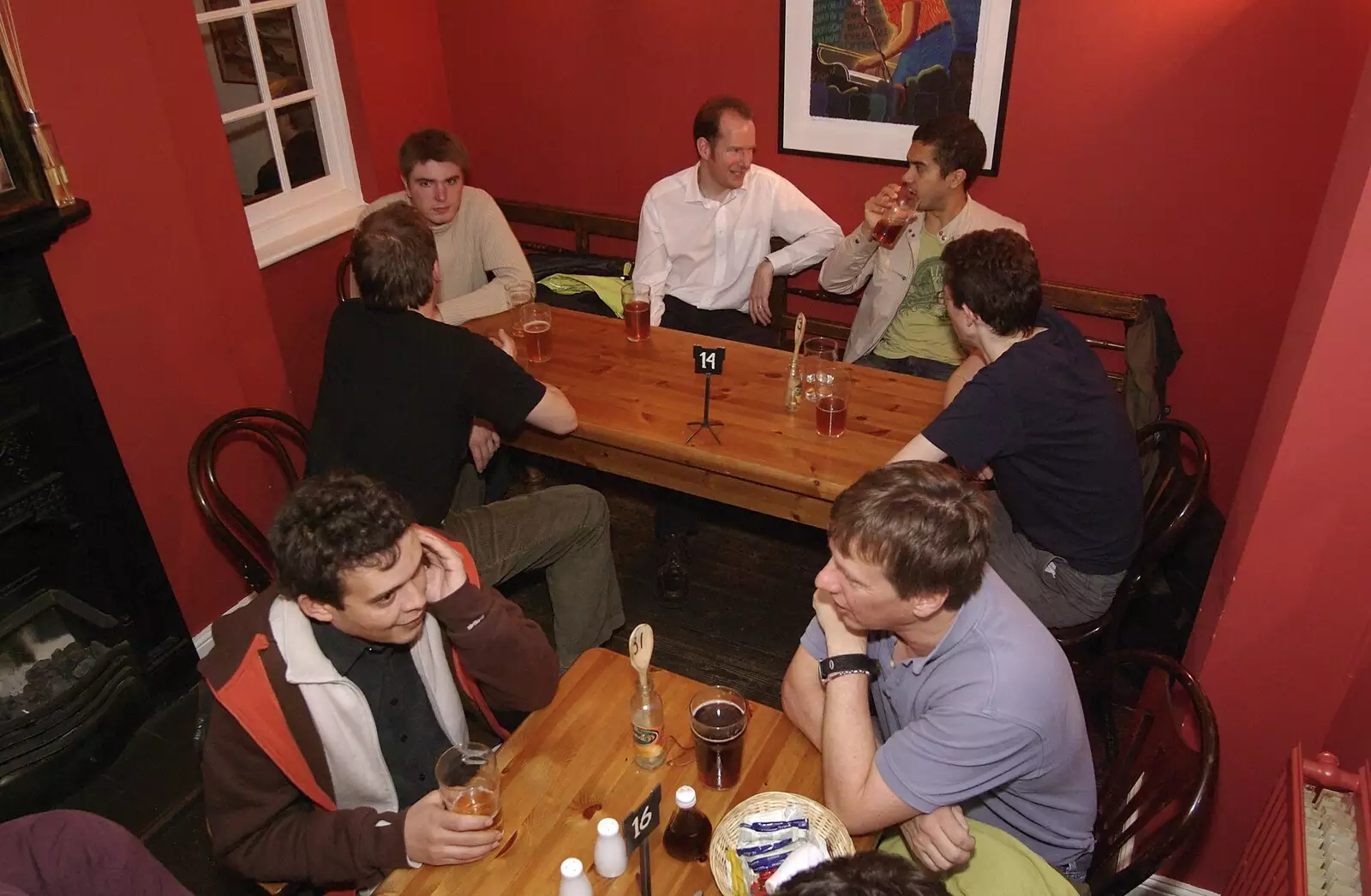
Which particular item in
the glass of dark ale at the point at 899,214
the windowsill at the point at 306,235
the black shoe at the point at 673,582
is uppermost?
the glass of dark ale at the point at 899,214

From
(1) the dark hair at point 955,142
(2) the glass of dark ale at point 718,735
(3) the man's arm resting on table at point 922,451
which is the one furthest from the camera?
(1) the dark hair at point 955,142

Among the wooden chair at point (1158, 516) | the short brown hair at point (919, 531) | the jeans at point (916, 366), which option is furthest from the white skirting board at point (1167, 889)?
the jeans at point (916, 366)

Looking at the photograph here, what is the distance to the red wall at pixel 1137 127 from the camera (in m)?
3.20

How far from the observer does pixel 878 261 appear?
3.66m

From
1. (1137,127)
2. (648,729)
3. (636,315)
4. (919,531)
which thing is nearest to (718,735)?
(648,729)

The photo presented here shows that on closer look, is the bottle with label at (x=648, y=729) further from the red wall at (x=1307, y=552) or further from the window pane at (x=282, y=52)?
the window pane at (x=282, y=52)

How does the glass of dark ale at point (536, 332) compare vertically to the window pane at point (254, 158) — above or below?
below

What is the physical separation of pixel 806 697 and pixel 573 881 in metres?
0.54

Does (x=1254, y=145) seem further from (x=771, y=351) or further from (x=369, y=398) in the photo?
(x=369, y=398)

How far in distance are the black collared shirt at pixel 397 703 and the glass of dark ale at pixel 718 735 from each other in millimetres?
565

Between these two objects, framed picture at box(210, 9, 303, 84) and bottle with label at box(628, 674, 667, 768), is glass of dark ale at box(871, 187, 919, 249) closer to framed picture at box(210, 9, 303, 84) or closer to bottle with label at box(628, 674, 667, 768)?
bottle with label at box(628, 674, 667, 768)

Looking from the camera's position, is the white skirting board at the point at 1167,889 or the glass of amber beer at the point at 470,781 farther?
the white skirting board at the point at 1167,889

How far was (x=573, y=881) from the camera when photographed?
4.87ft

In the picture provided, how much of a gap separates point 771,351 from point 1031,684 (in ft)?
5.94
